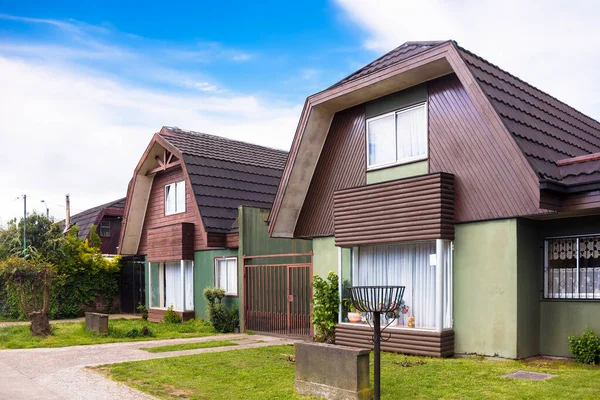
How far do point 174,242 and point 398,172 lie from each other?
9.91m

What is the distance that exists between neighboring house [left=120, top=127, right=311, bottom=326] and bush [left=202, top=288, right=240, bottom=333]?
1.48 ft

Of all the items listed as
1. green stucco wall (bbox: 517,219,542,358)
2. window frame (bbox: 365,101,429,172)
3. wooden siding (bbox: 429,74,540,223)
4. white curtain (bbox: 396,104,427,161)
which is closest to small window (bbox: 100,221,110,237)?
window frame (bbox: 365,101,429,172)

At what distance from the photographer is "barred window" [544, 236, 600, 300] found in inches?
405

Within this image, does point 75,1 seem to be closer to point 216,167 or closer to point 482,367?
point 216,167

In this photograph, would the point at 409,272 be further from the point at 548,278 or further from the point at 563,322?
the point at 563,322

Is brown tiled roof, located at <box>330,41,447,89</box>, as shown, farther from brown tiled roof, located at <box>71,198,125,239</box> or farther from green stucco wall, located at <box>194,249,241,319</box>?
brown tiled roof, located at <box>71,198,125,239</box>

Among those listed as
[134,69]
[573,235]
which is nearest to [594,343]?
[573,235]

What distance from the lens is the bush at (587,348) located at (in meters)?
9.82

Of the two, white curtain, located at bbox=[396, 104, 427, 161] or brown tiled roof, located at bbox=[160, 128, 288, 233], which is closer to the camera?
white curtain, located at bbox=[396, 104, 427, 161]

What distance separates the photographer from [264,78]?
677 inches

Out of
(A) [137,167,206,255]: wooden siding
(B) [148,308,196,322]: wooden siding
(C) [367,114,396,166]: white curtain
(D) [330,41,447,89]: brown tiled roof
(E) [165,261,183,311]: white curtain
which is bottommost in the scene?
(B) [148,308,196,322]: wooden siding

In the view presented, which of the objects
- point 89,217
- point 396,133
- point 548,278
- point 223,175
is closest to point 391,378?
point 548,278

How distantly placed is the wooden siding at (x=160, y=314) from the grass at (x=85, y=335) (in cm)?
56

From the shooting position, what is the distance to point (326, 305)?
13617 mm
